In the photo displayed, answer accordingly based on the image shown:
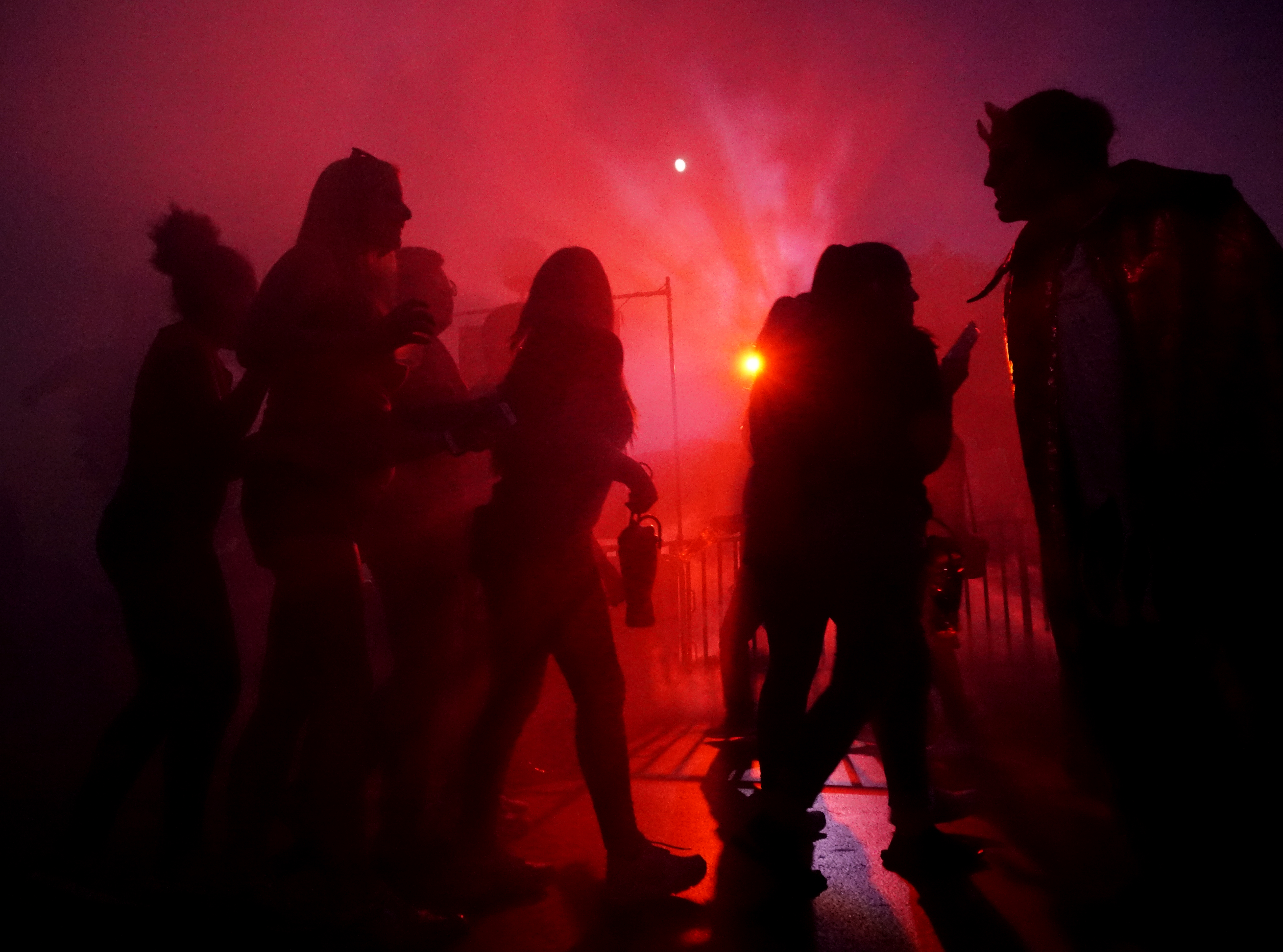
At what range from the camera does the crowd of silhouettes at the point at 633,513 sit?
1.37 m

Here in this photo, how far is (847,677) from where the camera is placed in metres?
1.93

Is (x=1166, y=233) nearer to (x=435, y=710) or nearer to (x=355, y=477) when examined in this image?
(x=355, y=477)

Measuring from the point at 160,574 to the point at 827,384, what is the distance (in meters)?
1.89

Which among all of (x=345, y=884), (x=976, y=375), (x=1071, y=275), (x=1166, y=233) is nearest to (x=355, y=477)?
(x=345, y=884)

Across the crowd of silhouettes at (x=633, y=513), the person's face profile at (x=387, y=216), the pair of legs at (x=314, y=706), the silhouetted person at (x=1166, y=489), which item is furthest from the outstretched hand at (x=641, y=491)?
the silhouetted person at (x=1166, y=489)

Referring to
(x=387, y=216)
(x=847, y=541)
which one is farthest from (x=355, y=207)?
(x=847, y=541)

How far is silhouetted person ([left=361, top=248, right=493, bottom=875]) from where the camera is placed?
2215 mm

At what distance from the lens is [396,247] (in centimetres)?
223

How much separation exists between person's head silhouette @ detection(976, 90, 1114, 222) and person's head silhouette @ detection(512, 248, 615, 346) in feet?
3.91

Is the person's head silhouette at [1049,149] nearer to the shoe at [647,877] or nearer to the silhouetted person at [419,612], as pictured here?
the silhouetted person at [419,612]

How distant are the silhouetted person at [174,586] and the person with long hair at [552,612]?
2.26 ft

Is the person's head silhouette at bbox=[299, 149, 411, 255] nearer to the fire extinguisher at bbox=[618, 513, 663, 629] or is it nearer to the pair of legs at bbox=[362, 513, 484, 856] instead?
the pair of legs at bbox=[362, 513, 484, 856]

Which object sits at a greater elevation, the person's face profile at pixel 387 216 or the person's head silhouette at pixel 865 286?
the person's face profile at pixel 387 216

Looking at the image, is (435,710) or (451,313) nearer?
(435,710)
